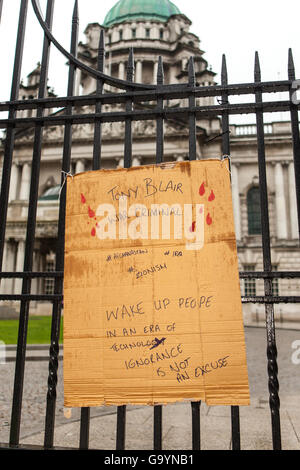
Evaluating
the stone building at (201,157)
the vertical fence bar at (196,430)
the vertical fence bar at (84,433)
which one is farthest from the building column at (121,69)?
the vertical fence bar at (196,430)

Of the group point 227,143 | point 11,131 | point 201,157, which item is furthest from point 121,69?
point 227,143

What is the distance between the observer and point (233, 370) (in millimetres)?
2492

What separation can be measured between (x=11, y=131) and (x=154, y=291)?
6.16ft

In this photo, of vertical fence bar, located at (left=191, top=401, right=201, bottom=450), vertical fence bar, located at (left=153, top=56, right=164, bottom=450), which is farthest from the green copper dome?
vertical fence bar, located at (left=191, top=401, right=201, bottom=450)

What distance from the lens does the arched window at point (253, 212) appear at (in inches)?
1267

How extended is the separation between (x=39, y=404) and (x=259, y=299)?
485 cm

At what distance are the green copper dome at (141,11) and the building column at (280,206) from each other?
30.2m

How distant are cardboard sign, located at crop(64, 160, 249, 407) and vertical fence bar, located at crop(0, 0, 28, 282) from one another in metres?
0.62

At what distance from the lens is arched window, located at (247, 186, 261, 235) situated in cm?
3219

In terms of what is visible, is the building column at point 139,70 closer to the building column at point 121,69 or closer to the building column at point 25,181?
the building column at point 121,69

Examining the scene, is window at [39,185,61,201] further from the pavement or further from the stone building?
the pavement

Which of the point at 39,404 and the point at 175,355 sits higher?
the point at 175,355

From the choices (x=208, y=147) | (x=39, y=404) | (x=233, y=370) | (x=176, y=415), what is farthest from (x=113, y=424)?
(x=208, y=147)
